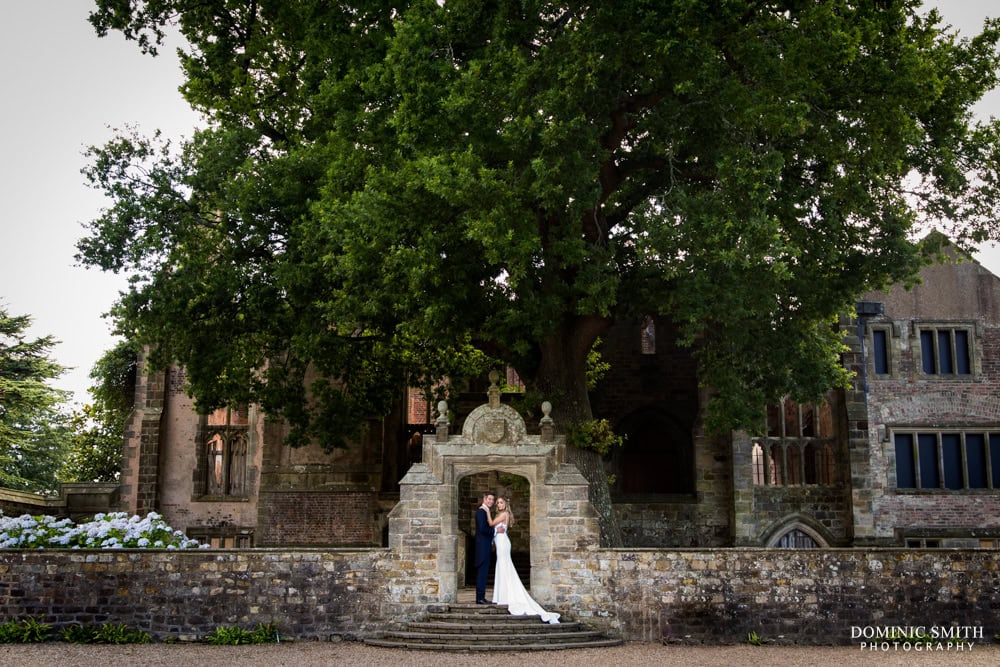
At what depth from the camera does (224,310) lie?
795 inches

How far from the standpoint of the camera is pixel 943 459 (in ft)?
84.0

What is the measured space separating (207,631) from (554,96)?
9462 mm

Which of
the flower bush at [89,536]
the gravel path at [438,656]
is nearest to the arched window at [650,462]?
the gravel path at [438,656]

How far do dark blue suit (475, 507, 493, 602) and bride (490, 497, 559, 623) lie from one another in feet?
0.74

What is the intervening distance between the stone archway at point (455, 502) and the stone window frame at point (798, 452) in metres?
10.0

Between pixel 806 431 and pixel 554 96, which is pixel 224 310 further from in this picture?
pixel 806 431

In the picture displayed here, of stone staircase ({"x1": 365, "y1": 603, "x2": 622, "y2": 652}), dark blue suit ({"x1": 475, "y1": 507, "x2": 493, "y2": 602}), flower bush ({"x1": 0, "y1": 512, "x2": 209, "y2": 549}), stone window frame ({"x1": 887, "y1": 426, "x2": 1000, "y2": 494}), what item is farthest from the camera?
stone window frame ({"x1": 887, "y1": 426, "x2": 1000, "y2": 494})

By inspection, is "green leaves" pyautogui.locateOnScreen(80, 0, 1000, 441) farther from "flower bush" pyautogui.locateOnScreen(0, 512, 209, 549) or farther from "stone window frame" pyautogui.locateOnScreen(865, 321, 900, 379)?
"stone window frame" pyautogui.locateOnScreen(865, 321, 900, 379)

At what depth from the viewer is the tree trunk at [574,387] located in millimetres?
18281

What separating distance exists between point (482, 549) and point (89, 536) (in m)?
6.34

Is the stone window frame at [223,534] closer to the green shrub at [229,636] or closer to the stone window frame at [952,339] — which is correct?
the green shrub at [229,636]

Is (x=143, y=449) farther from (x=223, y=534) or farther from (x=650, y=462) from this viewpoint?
(x=650, y=462)

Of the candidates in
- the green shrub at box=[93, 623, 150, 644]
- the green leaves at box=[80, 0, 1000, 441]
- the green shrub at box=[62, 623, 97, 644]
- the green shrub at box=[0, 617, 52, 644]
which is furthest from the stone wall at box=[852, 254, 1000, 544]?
the green shrub at box=[0, 617, 52, 644]

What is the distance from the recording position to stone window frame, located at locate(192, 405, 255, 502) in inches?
1057
